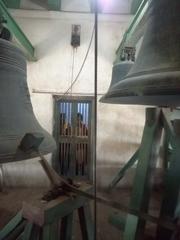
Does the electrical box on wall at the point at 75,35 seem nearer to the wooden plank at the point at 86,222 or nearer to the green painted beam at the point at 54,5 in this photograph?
the green painted beam at the point at 54,5

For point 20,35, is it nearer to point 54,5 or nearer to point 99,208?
point 54,5

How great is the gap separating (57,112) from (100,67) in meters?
0.90

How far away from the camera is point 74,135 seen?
3.79m

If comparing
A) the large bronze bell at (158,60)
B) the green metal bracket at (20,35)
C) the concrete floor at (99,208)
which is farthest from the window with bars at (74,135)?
the large bronze bell at (158,60)

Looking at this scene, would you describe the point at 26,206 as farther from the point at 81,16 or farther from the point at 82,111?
the point at 81,16

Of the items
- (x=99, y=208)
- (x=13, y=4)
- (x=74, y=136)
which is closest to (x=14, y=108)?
(x=99, y=208)

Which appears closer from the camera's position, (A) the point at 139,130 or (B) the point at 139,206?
(B) the point at 139,206

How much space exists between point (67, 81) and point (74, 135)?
0.78 metres

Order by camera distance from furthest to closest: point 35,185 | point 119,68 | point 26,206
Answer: point 35,185, point 119,68, point 26,206

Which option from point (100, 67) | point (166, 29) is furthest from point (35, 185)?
point (166, 29)

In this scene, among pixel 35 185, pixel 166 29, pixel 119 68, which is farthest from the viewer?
pixel 35 185

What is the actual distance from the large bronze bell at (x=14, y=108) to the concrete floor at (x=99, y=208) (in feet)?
3.12

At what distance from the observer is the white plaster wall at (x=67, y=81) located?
375 centimetres

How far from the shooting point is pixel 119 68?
1.70 meters
